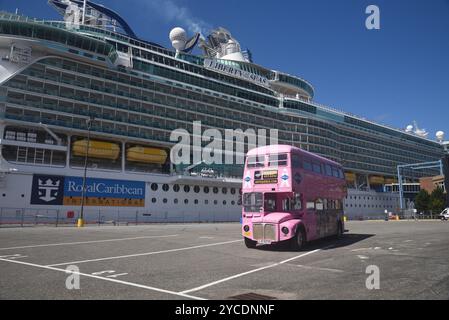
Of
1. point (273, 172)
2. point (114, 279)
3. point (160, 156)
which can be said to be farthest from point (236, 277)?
point (160, 156)

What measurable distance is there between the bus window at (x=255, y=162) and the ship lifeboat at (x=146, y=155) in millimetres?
29762

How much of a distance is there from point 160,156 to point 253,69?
93.8 ft

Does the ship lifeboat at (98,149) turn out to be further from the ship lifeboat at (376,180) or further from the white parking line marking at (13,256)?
the ship lifeboat at (376,180)

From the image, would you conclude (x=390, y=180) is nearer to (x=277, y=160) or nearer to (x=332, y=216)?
(x=332, y=216)

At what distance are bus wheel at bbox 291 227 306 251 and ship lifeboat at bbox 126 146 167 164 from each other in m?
31.7

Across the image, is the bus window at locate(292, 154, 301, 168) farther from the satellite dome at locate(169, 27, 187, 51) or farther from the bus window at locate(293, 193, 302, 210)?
the satellite dome at locate(169, 27, 187, 51)

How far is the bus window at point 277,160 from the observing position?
45.1 feet

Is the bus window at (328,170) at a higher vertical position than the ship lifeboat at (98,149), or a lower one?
lower

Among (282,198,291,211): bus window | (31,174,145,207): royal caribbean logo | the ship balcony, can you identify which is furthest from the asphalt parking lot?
the ship balcony

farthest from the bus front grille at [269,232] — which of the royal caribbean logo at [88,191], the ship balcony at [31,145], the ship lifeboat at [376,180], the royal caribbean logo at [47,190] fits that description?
the ship lifeboat at [376,180]

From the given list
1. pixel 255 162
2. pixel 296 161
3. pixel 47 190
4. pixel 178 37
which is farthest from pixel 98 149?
pixel 296 161

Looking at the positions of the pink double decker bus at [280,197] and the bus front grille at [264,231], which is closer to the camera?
the bus front grille at [264,231]

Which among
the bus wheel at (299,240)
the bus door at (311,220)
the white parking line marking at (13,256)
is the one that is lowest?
the white parking line marking at (13,256)

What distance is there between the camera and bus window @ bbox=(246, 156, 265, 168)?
14418mm
